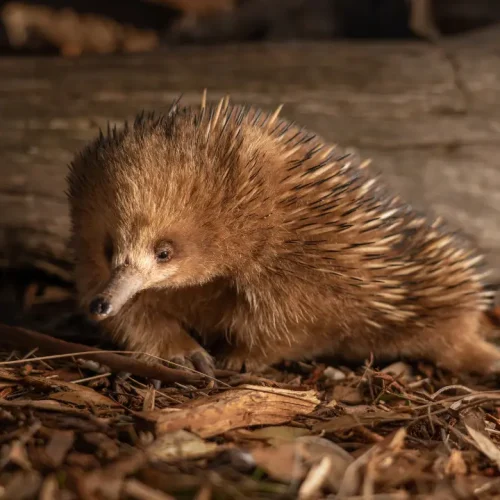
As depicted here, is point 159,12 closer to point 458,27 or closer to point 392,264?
point 458,27

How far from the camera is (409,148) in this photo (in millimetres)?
3311

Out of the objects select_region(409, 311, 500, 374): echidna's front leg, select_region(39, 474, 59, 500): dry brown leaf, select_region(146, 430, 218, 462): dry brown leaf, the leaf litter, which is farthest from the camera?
select_region(409, 311, 500, 374): echidna's front leg

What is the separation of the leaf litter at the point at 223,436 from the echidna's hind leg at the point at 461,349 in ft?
0.84

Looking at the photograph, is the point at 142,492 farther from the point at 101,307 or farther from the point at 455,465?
the point at 455,465

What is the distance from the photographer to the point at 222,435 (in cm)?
167

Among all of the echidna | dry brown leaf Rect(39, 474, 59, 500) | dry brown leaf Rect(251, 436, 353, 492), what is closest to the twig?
the echidna

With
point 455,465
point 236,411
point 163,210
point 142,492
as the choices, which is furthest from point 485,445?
point 163,210

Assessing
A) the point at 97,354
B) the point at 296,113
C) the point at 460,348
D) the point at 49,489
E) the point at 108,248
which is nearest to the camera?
the point at 49,489

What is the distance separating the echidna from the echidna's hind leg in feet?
0.04

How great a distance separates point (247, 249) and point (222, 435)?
1.75 ft

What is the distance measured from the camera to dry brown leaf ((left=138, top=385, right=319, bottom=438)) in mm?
1633

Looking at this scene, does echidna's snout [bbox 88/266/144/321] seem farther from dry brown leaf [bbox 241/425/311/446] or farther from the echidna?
dry brown leaf [bbox 241/425/311/446]

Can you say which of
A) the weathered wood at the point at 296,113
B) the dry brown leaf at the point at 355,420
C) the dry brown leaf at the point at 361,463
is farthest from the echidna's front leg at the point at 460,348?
the weathered wood at the point at 296,113

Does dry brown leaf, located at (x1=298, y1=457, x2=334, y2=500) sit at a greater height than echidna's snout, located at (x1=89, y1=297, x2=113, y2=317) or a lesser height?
lesser
